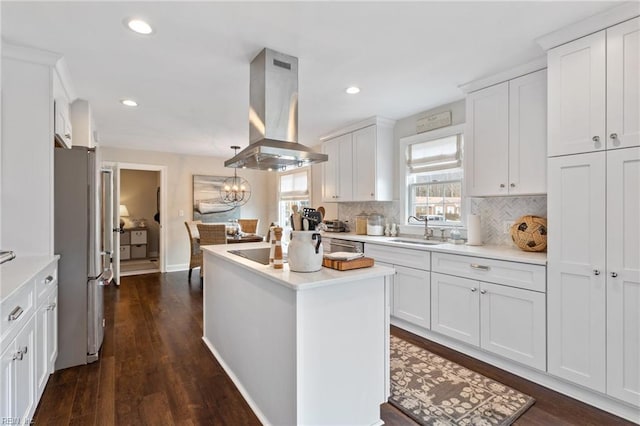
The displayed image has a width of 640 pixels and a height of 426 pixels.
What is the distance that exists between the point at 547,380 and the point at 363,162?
2.91 m

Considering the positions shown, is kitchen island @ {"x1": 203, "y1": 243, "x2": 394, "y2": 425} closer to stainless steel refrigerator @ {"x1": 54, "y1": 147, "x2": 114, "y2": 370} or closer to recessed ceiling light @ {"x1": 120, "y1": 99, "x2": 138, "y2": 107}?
stainless steel refrigerator @ {"x1": 54, "y1": 147, "x2": 114, "y2": 370}

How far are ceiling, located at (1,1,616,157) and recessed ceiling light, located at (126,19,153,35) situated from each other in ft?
0.14

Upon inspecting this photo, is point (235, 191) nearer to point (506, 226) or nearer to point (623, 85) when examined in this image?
point (506, 226)

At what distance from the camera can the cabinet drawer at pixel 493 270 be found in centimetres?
228

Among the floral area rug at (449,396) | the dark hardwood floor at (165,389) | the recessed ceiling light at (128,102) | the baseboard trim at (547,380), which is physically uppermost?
the recessed ceiling light at (128,102)

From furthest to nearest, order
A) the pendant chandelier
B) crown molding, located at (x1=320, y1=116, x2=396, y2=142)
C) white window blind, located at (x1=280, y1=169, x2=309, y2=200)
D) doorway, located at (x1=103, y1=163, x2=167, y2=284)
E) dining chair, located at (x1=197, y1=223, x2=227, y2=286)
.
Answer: doorway, located at (x1=103, y1=163, x2=167, y2=284) → the pendant chandelier → white window blind, located at (x1=280, y1=169, x2=309, y2=200) → dining chair, located at (x1=197, y1=223, x2=227, y2=286) → crown molding, located at (x1=320, y1=116, x2=396, y2=142)

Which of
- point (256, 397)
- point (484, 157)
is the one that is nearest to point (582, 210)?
point (484, 157)

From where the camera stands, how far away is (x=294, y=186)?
6.62 m

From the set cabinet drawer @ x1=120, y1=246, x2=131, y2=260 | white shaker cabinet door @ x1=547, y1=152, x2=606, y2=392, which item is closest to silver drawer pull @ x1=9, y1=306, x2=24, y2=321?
white shaker cabinet door @ x1=547, y1=152, x2=606, y2=392

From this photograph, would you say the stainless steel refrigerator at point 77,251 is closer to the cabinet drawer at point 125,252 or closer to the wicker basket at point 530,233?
the wicker basket at point 530,233

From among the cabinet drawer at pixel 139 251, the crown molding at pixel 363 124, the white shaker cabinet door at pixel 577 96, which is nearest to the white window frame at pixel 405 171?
the crown molding at pixel 363 124

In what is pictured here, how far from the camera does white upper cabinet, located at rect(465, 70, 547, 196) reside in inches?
99.2

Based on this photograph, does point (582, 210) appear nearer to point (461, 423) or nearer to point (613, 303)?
point (613, 303)

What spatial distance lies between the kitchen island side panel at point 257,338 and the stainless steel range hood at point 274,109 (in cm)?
92
